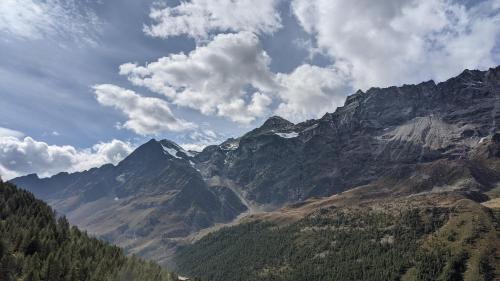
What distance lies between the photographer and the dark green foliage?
141 m

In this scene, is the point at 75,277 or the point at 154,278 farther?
the point at 154,278

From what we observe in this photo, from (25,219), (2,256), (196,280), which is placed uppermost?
(25,219)

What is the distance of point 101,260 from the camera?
570 feet

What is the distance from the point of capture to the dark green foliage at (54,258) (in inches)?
5543

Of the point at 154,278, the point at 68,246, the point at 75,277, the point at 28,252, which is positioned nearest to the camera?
the point at 75,277

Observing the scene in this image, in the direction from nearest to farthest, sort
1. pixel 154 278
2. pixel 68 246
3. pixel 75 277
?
pixel 75 277
pixel 68 246
pixel 154 278

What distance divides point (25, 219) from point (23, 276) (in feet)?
221

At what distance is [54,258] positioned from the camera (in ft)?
490

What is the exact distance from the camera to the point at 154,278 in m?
189

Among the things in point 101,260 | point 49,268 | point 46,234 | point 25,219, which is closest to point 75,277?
point 49,268

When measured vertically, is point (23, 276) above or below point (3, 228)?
below

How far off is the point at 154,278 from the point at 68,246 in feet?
118

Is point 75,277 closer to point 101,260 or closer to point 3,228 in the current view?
point 101,260

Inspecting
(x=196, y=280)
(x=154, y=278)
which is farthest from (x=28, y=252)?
(x=196, y=280)
